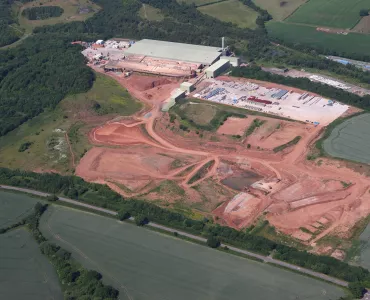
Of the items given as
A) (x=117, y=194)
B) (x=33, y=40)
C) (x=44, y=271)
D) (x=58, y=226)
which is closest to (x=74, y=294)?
(x=44, y=271)

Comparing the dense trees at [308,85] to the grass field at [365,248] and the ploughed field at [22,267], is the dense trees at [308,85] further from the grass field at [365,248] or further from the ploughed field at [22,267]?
the ploughed field at [22,267]

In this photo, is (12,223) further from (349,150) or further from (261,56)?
(261,56)

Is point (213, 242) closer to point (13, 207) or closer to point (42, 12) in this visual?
point (13, 207)

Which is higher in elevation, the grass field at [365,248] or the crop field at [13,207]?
the grass field at [365,248]

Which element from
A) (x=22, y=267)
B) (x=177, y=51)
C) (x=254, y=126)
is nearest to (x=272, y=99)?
(x=254, y=126)

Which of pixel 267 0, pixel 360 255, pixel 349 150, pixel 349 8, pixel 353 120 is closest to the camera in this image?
pixel 360 255

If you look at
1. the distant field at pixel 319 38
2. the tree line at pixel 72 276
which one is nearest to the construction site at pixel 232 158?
the tree line at pixel 72 276

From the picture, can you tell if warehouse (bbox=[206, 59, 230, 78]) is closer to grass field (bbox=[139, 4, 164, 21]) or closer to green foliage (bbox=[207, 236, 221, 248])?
grass field (bbox=[139, 4, 164, 21])
